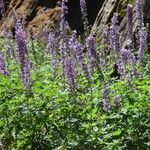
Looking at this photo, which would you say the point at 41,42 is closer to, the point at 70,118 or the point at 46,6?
the point at 46,6

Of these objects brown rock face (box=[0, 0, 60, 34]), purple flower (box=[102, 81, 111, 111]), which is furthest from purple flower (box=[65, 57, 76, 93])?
brown rock face (box=[0, 0, 60, 34])

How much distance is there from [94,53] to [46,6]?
635 inches

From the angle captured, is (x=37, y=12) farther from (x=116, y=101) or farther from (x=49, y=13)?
(x=116, y=101)

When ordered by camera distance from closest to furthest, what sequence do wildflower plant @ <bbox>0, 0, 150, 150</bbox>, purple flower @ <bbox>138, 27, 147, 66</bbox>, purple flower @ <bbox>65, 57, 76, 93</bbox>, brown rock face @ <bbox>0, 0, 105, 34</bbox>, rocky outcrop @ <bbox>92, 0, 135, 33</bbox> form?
wildflower plant @ <bbox>0, 0, 150, 150</bbox>, purple flower @ <bbox>65, 57, 76, 93</bbox>, purple flower @ <bbox>138, 27, 147, 66</bbox>, rocky outcrop @ <bbox>92, 0, 135, 33</bbox>, brown rock face @ <bbox>0, 0, 105, 34</bbox>

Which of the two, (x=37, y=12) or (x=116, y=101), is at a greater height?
(x=37, y=12)

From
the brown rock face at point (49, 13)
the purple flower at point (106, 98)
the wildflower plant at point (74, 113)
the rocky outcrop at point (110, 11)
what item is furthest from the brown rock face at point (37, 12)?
the purple flower at point (106, 98)

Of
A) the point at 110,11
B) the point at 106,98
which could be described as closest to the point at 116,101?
the point at 106,98

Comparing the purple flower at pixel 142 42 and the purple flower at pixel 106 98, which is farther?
the purple flower at pixel 142 42

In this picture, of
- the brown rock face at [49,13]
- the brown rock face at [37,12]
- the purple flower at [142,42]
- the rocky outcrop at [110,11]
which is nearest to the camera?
the purple flower at [142,42]

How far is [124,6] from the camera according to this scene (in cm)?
1180

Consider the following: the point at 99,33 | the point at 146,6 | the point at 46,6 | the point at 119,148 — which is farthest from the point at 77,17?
the point at 119,148

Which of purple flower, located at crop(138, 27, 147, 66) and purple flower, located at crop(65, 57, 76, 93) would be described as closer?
purple flower, located at crop(65, 57, 76, 93)

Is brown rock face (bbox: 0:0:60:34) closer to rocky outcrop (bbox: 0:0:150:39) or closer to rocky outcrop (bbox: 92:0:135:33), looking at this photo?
rocky outcrop (bbox: 0:0:150:39)

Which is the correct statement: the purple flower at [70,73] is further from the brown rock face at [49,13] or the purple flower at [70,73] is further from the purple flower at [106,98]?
the brown rock face at [49,13]
